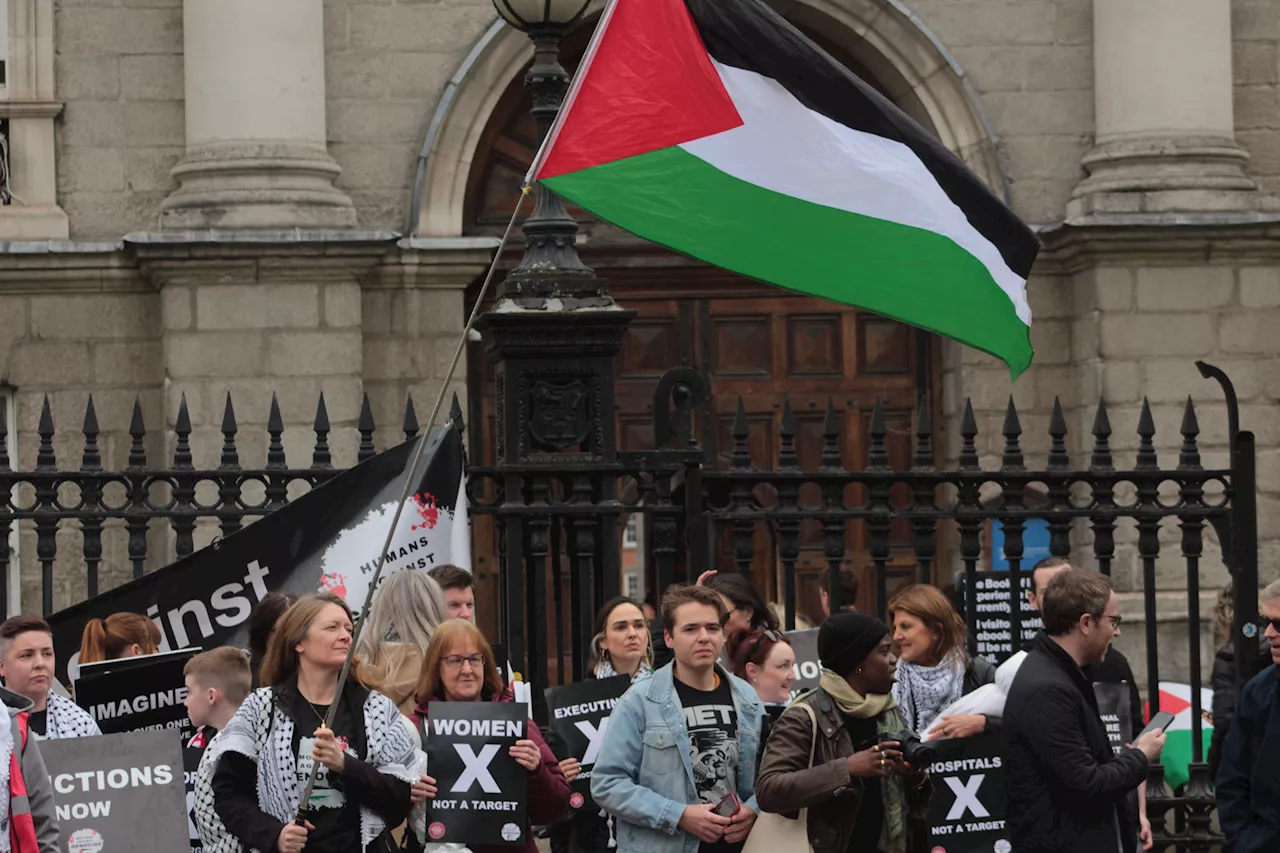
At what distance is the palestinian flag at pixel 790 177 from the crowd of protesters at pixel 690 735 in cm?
113

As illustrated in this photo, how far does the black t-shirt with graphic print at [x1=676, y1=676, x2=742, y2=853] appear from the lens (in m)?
7.65

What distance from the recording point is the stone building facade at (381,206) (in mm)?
14781

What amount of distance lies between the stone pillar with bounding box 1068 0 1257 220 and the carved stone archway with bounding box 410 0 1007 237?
80cm

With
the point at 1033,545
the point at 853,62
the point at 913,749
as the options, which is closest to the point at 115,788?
the point at 913,749

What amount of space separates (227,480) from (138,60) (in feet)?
21.6

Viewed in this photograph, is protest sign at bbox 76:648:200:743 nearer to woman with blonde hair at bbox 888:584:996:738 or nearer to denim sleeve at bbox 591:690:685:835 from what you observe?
denim sleeve at bbox 591:690:685:835

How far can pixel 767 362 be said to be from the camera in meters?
16.1

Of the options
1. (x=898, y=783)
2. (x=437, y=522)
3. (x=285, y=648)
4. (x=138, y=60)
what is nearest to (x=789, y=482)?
(x=437, y=522)

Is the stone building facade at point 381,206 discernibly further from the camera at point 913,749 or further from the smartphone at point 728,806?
the camera at point 913,749

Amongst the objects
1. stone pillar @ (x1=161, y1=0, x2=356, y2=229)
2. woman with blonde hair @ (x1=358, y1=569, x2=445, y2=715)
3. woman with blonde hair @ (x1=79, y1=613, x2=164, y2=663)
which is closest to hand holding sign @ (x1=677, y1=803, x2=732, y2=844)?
woman with blonde hair @ (x1=358, y1=569, x2=445, y2=715)

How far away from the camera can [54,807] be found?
6.99 m

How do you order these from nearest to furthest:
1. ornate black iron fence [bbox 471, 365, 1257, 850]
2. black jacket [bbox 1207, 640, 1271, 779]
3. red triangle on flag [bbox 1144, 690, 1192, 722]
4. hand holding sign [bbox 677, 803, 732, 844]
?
hand holding sign [bbox 677, 803, 732, 844]
ornate black iron fence [bbox 471, 365, 1257, 850]
black jacket [bbox 1207, 640, 1271, 779]
red triangle on flag [bbox 1144, 690, 1192, 722]

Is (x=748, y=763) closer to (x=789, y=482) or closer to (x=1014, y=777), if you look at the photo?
(x=1014, y=777)

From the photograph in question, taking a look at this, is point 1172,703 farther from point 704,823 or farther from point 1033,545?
point 1033,545
